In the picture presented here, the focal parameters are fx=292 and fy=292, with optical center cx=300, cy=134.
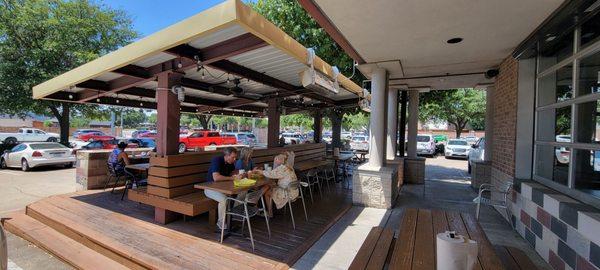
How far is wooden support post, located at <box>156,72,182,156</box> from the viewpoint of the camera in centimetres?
489

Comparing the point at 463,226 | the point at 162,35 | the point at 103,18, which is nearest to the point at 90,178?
the point at 162,35

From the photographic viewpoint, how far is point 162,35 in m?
3.84

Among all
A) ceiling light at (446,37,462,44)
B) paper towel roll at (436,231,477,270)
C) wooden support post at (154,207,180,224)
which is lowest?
wooden support post at (154,207,180,224)

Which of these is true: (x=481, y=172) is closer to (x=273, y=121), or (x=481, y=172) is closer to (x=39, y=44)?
(x=273, y=121)

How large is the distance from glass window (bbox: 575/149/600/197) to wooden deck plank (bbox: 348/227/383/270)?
2.47m

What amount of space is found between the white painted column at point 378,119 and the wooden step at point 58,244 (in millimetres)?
4898

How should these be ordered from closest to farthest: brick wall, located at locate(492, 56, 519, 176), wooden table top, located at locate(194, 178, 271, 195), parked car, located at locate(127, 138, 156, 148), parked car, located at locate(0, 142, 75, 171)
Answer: wooden table top, located at locate(194, 178, 271, 195), brick wall, located at locate(492, 56, 519, 176), parked car, located at locate(0, 142, 75, 171), parked car, located at locate(127, 138, 156, 148)

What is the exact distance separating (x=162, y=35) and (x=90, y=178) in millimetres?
5458

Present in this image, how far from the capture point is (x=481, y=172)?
8.09 meters

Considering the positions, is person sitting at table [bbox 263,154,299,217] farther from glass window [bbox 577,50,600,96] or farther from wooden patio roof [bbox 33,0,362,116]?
glass window [bbox 577,50,600,96]

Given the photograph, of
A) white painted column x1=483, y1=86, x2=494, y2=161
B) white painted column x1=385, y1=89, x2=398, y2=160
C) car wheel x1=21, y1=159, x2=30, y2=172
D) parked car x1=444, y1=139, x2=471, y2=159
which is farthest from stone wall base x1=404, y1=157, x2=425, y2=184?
car wheel x1=21, y1=159, x2=30, y2=172

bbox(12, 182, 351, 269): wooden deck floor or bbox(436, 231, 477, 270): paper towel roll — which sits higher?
bbox(436, 231, 477, 270): paper towel roll

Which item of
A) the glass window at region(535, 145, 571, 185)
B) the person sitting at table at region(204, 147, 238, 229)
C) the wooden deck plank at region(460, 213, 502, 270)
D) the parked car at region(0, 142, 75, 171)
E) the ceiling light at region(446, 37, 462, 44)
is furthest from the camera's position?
the parked car at region(0, 142, 75, 171)

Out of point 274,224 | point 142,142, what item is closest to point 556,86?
point 274,224
